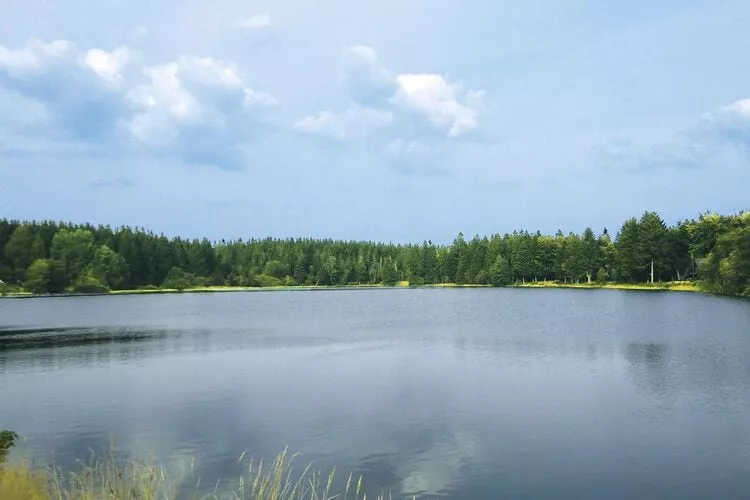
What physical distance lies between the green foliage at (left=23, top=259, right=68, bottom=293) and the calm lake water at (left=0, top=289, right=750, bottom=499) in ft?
398

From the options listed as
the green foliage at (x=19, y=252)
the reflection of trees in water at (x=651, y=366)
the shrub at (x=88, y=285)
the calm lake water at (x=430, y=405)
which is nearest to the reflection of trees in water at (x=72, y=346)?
the calm lake water at (x=430, y=405)

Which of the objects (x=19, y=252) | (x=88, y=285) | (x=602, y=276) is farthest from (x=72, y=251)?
(x=602, y=276)

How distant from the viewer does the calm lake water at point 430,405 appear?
752 inches

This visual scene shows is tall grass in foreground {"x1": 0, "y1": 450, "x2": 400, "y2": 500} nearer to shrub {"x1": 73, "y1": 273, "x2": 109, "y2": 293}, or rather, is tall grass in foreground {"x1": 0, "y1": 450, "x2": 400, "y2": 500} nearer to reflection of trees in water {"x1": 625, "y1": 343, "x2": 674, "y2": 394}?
reflection of trees in water {"x1": 625, "y1": 343, "x2": 674, "y2": 394}

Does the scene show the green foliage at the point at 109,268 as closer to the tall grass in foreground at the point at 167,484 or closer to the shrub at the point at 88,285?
the shrub at the point at 88,285

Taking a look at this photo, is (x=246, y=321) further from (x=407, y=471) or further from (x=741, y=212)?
(x=741, y=212)

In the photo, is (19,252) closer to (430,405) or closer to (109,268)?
(109,268)

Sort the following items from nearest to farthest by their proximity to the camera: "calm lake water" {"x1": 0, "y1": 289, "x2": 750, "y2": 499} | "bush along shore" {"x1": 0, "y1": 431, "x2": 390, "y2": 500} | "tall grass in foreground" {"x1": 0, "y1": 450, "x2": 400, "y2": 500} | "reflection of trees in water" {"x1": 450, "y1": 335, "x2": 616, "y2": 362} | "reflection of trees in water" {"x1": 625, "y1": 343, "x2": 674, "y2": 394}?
"tall grass in foreground" {"x1": 0, "y1": 450, "x2": 400, "y2": 500}
"bush along shore" {"x1": 0, "y1": 431, "x2": 390, "y2": 500}
"calm lake water" {"x1": 0, "y1": 289, "x2": 750, "y2": 499}
"reflection of trees in water" {"x1": 625, "y1": 343, "x2": 674, "y2": 394}
"reflection of trees in water" {"x1": 450, "y1": 335, "x2": 616, "y2": 362}

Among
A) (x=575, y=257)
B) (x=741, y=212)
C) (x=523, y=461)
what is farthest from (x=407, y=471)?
(x=575, y=257)

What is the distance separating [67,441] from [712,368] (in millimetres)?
33188

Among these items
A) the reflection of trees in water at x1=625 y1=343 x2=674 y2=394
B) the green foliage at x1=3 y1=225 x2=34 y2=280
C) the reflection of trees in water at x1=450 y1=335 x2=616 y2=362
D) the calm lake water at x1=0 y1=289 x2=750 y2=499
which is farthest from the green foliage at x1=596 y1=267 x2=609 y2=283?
the green foliage at x1=3 y1=225 x2=34 y2=280

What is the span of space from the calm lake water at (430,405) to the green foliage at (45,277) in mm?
121383

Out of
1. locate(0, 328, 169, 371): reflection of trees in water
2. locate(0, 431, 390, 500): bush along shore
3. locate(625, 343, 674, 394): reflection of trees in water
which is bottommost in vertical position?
locate(0, 328, 169, 371): reflection of trees in water

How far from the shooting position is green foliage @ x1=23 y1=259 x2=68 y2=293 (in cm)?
16325
